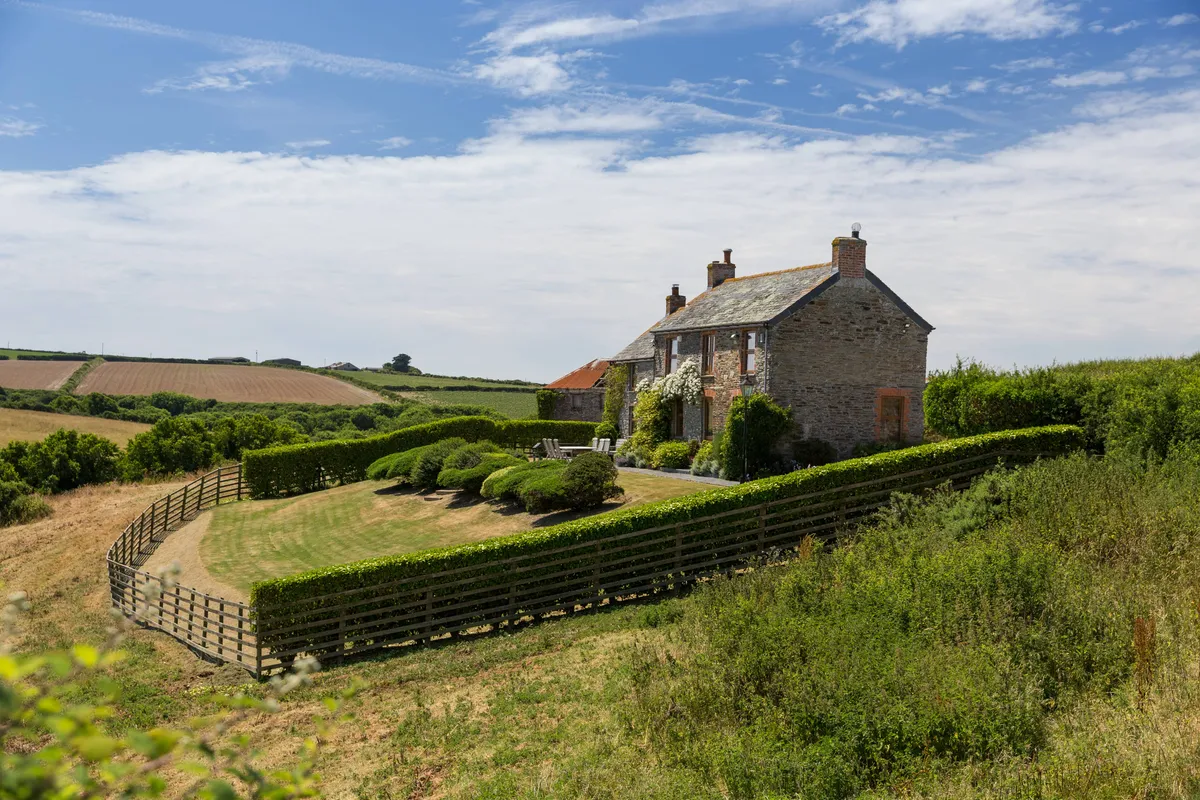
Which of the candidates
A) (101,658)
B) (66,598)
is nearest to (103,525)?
(66,598)

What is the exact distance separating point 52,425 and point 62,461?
66.4 ft

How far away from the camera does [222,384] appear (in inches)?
3755

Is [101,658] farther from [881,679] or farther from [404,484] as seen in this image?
[404,484]

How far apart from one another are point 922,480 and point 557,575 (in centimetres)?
892

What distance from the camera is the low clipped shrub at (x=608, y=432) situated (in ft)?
133

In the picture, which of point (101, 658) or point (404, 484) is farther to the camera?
point (404, 484)

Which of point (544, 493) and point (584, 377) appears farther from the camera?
point (584, 377)

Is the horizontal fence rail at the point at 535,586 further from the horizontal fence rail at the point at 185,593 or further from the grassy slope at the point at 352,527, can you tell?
the grassy slope at the point at 352,527

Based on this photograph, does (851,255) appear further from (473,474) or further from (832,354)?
(473,474)

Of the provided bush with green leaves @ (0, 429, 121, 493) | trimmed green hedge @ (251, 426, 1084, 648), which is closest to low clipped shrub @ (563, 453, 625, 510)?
trimmed green hedge @ (251, 426, 1084, 648)

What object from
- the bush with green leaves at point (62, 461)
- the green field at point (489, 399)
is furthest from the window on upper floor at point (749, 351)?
the green field at point (489, 399)

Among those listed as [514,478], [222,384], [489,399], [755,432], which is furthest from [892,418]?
[222,384]

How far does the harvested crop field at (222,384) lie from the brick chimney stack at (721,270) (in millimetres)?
57280

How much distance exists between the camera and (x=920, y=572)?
1178 centimetres
